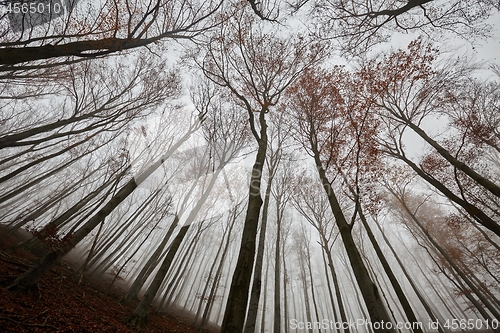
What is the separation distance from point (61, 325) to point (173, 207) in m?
12.3

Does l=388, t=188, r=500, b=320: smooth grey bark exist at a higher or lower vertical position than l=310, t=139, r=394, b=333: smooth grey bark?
higher

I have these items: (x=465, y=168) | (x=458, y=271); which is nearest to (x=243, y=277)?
(x=465, y=168)

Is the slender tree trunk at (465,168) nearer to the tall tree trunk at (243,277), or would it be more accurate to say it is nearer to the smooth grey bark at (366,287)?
the smooth grey bark at (366,287)

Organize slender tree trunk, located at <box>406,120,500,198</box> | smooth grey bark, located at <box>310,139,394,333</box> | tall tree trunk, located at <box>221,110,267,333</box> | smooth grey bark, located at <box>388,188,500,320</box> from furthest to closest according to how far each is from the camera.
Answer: smooth grey bark, located at <box>388,188,500,320</box>
slender tree trunk, located at <box>406,120,500,198</box>
smooth grey bark, located at <box>310,139,394,333</box>
tall tree trunk, located at <box>221,110,267,333</box>

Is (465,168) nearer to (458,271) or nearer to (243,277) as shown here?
(458,271)

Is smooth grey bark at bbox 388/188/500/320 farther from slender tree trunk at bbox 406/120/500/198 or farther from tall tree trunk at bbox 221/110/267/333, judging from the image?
tall tree trunk at bbox 221/110/267/333

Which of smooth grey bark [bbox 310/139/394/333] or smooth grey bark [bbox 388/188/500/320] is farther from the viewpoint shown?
smooth grey bark [bbox 388/188/500/320]

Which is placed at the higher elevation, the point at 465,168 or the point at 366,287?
the point at 465,168

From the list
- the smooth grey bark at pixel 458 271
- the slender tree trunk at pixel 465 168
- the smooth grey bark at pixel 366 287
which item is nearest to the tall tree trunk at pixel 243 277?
the smooth grey bark at pixel 366 287

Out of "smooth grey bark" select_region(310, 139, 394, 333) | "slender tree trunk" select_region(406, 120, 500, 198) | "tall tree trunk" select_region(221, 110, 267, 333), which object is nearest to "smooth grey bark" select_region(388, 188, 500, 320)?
"slender tree trunk" select_region(406, 120, 500, 198)

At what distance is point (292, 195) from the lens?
1048cm

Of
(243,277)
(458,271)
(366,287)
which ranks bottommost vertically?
(243,277)

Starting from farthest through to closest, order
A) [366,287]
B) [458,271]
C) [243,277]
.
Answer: [458,271]
[366,287]
[243,277]

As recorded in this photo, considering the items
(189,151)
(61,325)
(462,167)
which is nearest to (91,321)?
(61,325)
